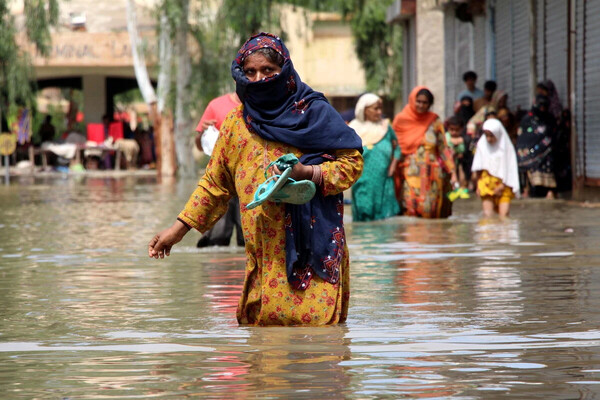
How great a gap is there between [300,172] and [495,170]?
962 centimetres

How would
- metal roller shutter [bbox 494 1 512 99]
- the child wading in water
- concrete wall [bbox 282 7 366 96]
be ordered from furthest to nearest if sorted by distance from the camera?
concrete wall [bbox 282 7 366 96]
metal roller shutter [bbox 494 1 512 99]
the child wading in water

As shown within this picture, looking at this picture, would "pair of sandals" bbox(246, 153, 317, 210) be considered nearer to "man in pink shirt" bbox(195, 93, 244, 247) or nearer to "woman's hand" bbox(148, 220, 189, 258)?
"woman's hand" bbox(148, 220, 189, 258)

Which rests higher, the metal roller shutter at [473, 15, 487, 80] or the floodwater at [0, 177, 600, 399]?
the metal roller shutter at [473, 15, 487, 80]

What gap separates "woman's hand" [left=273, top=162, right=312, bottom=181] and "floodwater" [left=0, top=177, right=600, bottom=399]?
0.69 m

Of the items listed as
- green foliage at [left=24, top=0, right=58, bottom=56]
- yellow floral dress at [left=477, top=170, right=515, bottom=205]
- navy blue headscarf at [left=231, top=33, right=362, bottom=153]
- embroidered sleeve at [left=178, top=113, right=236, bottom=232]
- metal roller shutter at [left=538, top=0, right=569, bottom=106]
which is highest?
green foliage at [left=24, top=0, right=58, bottom=56]

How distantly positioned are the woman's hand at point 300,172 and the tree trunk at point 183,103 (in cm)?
2490

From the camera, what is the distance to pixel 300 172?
19.0 feet

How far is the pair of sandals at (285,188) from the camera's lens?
5660 mm

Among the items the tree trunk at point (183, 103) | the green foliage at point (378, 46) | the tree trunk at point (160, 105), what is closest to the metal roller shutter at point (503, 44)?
the tree trunk at point (183, 103)

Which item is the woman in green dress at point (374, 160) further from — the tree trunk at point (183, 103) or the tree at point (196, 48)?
the tree trunk at point (183, 103)

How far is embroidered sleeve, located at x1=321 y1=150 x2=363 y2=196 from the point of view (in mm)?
5883

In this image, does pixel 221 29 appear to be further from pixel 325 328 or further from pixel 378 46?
pixel 325 328

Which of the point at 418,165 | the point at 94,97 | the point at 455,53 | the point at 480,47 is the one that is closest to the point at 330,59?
the point at 94,97

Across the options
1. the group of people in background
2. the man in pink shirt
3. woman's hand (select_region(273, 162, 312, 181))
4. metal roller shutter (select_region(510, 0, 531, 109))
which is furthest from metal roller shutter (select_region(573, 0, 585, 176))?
woman's hand (select_region(273, 162, 312, 181))
